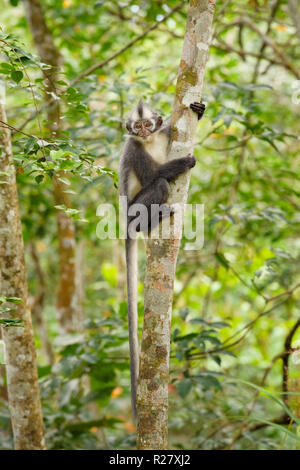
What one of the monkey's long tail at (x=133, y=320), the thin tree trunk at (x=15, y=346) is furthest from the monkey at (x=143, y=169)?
the thin tree trunk at (x=15, y=346)

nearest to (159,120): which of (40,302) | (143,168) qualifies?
(143,168)

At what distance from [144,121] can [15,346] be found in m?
1.85

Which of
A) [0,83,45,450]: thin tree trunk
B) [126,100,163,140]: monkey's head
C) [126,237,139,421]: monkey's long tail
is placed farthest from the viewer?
[126,100,163,140]: monkey's head

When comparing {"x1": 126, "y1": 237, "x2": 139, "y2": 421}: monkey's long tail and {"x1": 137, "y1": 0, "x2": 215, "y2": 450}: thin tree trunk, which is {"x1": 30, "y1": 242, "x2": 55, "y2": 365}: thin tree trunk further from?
{"x1": 137, "y1": 0, "x2": 215, "y2": 450}: thin tree trunk

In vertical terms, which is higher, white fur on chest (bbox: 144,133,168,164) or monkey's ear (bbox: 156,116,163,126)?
monkey's ear (bbox: 156,116,163,126)

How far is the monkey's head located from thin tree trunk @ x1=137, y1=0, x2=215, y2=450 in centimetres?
126

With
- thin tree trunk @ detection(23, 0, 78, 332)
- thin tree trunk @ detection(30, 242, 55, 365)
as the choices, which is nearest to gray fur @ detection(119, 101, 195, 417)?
thin tree trunk @ detection(23, 0, 78, 332)

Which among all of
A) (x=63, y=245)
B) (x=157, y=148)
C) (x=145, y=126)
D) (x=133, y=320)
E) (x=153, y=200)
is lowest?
(x=133, y=320)

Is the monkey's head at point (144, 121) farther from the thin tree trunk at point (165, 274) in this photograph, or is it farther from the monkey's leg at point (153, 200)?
the thin tree trunk at point (165, 274)

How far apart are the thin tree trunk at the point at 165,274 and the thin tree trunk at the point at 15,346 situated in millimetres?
966

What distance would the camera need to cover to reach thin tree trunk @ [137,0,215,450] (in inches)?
80.1

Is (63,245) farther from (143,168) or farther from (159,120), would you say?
(159,120)

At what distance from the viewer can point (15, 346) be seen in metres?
2.75
